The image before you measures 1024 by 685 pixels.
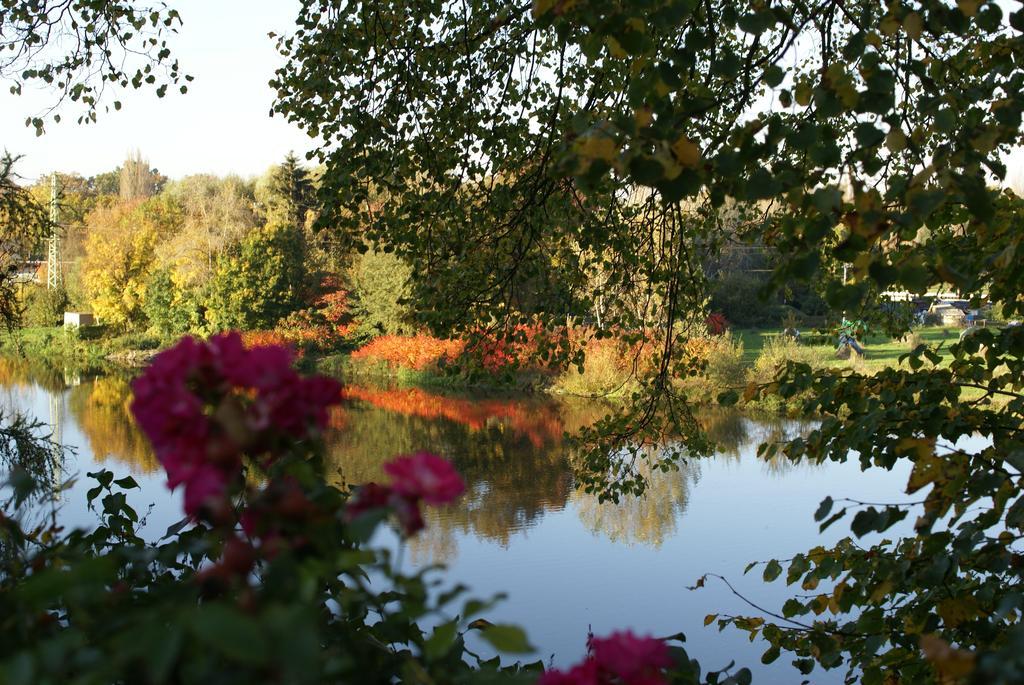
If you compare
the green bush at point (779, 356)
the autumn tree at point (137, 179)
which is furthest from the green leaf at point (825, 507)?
the autumn tree at point (137, 179)

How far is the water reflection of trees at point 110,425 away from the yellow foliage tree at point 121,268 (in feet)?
24.2

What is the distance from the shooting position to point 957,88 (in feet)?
9.96

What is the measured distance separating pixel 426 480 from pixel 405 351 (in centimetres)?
1864

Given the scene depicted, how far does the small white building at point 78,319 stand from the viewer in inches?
1002

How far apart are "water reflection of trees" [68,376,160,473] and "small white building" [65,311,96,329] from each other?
786cm

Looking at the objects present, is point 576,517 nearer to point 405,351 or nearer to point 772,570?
A: point 772,570

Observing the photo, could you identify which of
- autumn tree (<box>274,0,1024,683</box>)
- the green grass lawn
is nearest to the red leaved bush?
the green grass lawn

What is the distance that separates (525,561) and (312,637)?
298 inches

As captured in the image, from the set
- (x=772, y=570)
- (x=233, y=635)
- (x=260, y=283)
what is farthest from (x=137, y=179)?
(x=233, y=635)

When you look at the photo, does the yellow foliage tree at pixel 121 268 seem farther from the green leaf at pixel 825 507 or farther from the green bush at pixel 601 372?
the green leaf at pixel 825 507

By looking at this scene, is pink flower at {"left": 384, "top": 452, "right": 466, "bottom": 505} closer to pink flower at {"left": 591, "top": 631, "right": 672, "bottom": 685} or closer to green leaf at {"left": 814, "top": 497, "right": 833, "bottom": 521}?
pink flower at {"left": 591, "top": 631, "right": 672, "bottom": 685}

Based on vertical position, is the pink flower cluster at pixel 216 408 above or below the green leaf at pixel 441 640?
above

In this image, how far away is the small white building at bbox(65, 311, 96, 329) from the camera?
83.5 feet

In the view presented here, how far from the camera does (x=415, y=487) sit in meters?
0.73
